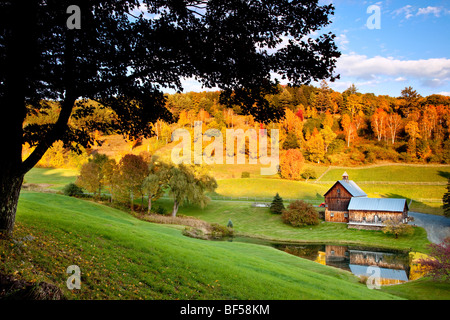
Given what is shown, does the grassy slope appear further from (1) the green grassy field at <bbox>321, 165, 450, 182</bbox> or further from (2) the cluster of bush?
(1) the green grassy field at <bbox>321, 165, 450, 182</bbox>

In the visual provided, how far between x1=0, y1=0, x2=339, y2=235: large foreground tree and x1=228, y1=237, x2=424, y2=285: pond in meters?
23.8

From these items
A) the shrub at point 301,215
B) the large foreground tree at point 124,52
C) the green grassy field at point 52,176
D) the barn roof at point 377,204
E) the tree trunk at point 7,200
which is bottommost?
the shrub at point 301,215

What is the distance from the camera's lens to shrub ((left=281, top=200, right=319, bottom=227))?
48.2 metres

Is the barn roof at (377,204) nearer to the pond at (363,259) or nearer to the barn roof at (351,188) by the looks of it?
the barn roof at (351,188)

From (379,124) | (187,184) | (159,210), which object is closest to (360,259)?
(187,184)

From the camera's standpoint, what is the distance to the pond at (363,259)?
27581mm

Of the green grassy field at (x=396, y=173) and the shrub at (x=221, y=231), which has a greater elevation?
the green grassy field at (x=396, y=173)

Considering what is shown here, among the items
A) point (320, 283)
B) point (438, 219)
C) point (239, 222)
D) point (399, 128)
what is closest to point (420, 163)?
point (399, 128)

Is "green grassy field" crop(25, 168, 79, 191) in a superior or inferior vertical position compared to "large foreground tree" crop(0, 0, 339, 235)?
inferior

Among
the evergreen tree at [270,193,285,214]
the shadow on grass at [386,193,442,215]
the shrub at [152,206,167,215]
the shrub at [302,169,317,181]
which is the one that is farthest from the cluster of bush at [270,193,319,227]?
the shrub at [302,169,317,181]

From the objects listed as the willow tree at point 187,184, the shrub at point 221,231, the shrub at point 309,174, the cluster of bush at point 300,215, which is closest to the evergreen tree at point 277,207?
the cluster of bush at point 300,215

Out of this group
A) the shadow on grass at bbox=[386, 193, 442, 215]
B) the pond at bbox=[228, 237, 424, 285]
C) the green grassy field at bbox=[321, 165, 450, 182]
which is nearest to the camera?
the pond at bbox=[228, 237, 424, 285]

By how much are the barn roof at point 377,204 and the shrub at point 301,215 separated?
6.44 metres
